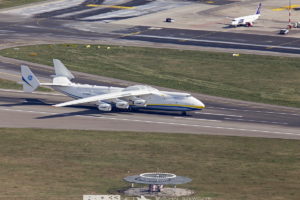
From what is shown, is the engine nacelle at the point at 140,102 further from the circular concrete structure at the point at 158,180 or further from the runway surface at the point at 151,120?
the circular concrete structure at the point at 158,180

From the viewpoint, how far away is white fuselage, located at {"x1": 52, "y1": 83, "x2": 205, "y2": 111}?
135250mm

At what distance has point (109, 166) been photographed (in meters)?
106

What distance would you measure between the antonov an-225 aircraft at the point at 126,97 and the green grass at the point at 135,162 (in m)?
11.3

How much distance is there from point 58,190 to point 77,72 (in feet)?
261

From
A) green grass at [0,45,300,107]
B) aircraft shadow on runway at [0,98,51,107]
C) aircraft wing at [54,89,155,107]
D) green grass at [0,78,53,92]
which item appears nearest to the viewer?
aircraft wing at [54,89,155,107]

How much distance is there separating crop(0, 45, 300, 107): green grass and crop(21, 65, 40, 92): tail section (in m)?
28.5

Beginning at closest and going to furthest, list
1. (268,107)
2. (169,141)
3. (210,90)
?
(169,141), (268,107), (210,90)

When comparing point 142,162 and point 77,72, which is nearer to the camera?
point 142,162

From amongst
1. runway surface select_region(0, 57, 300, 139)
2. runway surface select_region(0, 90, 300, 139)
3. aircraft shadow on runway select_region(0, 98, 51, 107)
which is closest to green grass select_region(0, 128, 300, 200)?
runway surface select_region(0, 90, 300, 139)

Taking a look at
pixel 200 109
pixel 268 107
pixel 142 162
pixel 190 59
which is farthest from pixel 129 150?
pixel 190 59

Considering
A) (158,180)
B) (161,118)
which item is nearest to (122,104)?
(161,118)

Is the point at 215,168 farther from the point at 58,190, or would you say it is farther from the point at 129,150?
the point at 58,190

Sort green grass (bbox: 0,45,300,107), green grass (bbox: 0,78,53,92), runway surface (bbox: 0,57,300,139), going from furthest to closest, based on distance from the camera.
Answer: green grass (bbox: 0,45,300,107) → green grass (bbox: 0,78,53,92) → runway surface (bbox: 0,57,300,139)

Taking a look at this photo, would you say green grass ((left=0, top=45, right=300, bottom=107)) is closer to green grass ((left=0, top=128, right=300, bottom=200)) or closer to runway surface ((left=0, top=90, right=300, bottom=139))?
runway surface ((left=0, top=90, right=300, bottom=139))
